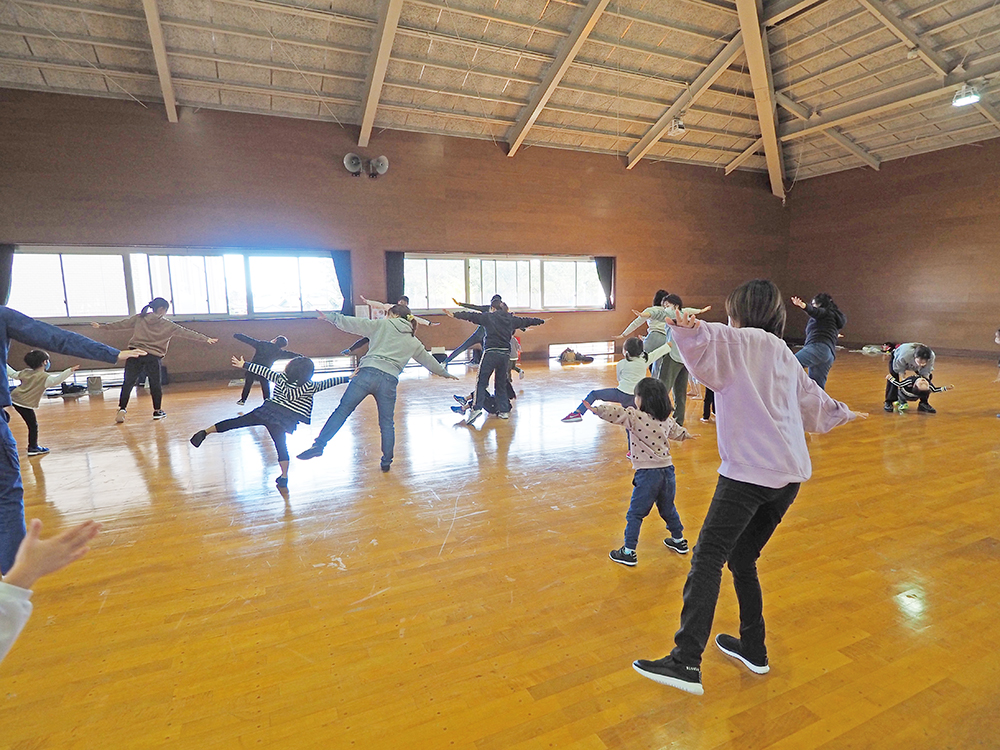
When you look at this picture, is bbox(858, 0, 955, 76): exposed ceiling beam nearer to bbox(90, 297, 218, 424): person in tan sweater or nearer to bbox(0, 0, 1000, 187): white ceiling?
bbox(0, 0, 1000, 187): white ceiling

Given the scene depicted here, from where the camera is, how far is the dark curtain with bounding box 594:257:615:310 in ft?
41.2

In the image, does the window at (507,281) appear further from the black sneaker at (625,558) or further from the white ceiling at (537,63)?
the black sneaker at (625,558)

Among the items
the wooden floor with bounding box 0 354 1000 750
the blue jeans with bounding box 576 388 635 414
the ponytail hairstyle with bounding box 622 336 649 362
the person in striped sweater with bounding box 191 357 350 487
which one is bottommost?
the wooden floor with bounding box 0 354 1000 750

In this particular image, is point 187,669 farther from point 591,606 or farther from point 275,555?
point 591,606

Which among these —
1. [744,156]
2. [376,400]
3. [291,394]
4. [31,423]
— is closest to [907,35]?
[744,156]

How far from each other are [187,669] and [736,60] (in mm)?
12258

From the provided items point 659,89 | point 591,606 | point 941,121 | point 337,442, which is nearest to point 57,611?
point 591,606

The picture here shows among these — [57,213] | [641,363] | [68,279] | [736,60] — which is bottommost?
[641,363]

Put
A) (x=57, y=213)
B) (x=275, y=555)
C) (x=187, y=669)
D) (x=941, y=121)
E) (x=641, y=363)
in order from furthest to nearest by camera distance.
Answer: (x=941, y=121) < (x=57, y=213) < (x=641, y=363) < (x=275, y=555) < (x=187, y=669)

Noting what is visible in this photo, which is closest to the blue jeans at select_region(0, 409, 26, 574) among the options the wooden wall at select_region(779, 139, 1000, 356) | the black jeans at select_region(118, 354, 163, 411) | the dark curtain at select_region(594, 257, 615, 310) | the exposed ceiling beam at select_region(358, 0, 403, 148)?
the black jeans at select_region(118, 354, 163, 411)

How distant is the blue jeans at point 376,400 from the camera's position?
160 inches

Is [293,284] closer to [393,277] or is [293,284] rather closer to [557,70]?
[393,277]

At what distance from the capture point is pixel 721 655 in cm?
193

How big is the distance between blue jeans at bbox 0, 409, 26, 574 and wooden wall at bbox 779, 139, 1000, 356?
1523 cm
